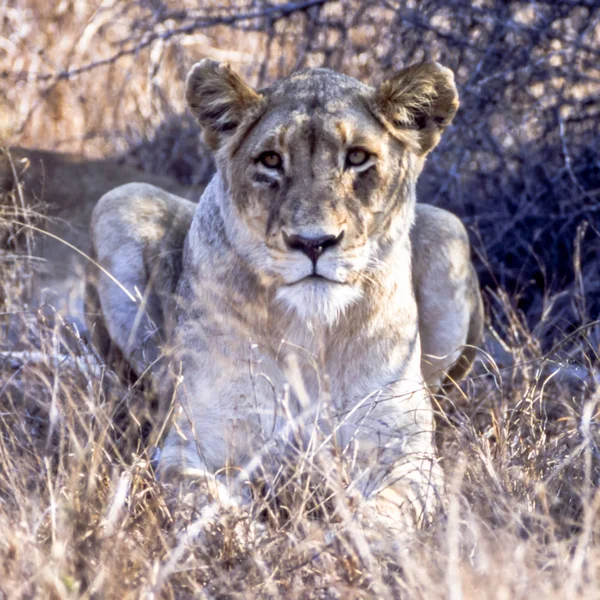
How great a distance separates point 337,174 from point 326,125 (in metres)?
0.16

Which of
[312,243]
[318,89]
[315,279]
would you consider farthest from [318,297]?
[318,89]

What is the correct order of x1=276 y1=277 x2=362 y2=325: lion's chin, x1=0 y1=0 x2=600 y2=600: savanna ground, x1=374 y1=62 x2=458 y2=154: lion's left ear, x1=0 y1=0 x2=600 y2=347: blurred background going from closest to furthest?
x1=0 y1=0 x2=600 y2=600: savanna ground → x1=276 y1=277 x2=362 y2=325: lion's chin → x1=374 y1=62 x2=458 y2=154: lion's left ear → x1=0 y1=0 x2=600 y2=347: blurred background

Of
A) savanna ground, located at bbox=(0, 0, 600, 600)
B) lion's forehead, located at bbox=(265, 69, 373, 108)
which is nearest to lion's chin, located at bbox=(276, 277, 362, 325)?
savanna ground, located at bbox=(0, 0, 600, 600)

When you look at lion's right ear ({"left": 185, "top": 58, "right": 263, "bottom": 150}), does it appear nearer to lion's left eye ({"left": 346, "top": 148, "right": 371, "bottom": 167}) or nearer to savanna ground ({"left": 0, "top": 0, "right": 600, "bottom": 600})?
lion's left eye ({"left": 346, "top": 148, "right": 371, "bottom": 167})

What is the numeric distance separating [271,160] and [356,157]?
0.24 m

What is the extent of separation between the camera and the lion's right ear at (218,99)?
302 cm

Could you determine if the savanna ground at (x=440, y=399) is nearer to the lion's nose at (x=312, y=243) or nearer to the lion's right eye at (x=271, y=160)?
the lion's nose at (x=312, y=243)

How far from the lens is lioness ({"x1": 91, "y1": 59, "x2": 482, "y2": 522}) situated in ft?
9.16

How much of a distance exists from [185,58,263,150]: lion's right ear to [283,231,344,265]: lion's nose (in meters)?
0.55

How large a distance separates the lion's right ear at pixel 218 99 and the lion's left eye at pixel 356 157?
0.35 m

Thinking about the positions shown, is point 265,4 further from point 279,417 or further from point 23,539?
point 23,539

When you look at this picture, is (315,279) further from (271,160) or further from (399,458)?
(399,458)

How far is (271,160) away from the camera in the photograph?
2932 millimetres

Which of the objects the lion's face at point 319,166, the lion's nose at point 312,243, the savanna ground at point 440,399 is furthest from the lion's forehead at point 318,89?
the savanna ground at point 440,399
